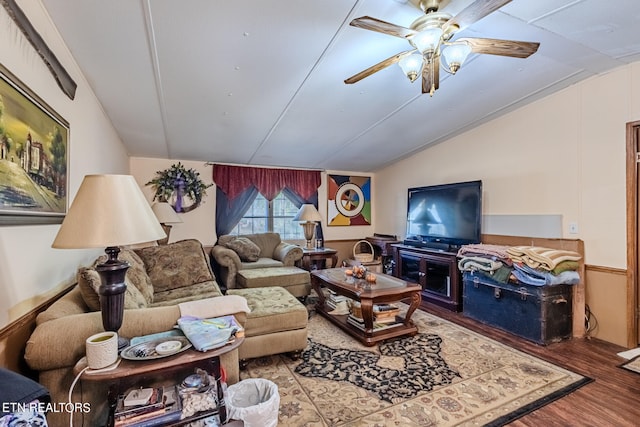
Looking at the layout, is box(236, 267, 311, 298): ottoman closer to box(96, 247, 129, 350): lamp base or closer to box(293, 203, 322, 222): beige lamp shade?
box(293, 203, 322, 222): beige lamp shade

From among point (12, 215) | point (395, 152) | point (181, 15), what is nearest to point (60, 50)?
point (181, 15)

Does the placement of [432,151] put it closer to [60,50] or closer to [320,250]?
A: [320,250]

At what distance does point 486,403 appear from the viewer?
1.86m

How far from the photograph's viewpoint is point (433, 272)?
4035mm

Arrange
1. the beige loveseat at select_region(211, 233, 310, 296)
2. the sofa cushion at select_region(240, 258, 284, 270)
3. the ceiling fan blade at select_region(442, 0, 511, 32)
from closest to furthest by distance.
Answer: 1. the ceiling fan blade at select_region(442, 0, 511, 32)
2. the beige loveseat at select_region(211, 233, 310, 296)
3. the sofa cushion at select_region(240, 258, 284, 270)

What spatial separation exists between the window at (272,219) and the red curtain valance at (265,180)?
19 centimetres

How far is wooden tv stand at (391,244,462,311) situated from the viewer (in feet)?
11.9

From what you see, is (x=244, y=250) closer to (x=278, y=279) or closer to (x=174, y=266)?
(x=278, y=279)

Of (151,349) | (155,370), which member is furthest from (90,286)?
(155,370)

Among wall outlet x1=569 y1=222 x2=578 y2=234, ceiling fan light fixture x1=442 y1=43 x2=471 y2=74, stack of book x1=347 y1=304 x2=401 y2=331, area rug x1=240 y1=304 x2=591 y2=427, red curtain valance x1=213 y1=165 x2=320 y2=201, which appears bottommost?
area rug x1=240 y1=304 x2=591 y2=427

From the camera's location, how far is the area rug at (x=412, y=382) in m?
1.75

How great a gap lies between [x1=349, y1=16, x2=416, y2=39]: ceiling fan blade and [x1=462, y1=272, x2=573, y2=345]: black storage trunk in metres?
2.53

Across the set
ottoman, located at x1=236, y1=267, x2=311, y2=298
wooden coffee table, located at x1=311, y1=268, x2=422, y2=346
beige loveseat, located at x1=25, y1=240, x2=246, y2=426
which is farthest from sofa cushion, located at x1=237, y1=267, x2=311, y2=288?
beige loveseat, located at x1=25, y1=240, x2=246, y2=426

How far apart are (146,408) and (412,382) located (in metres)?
1.68
